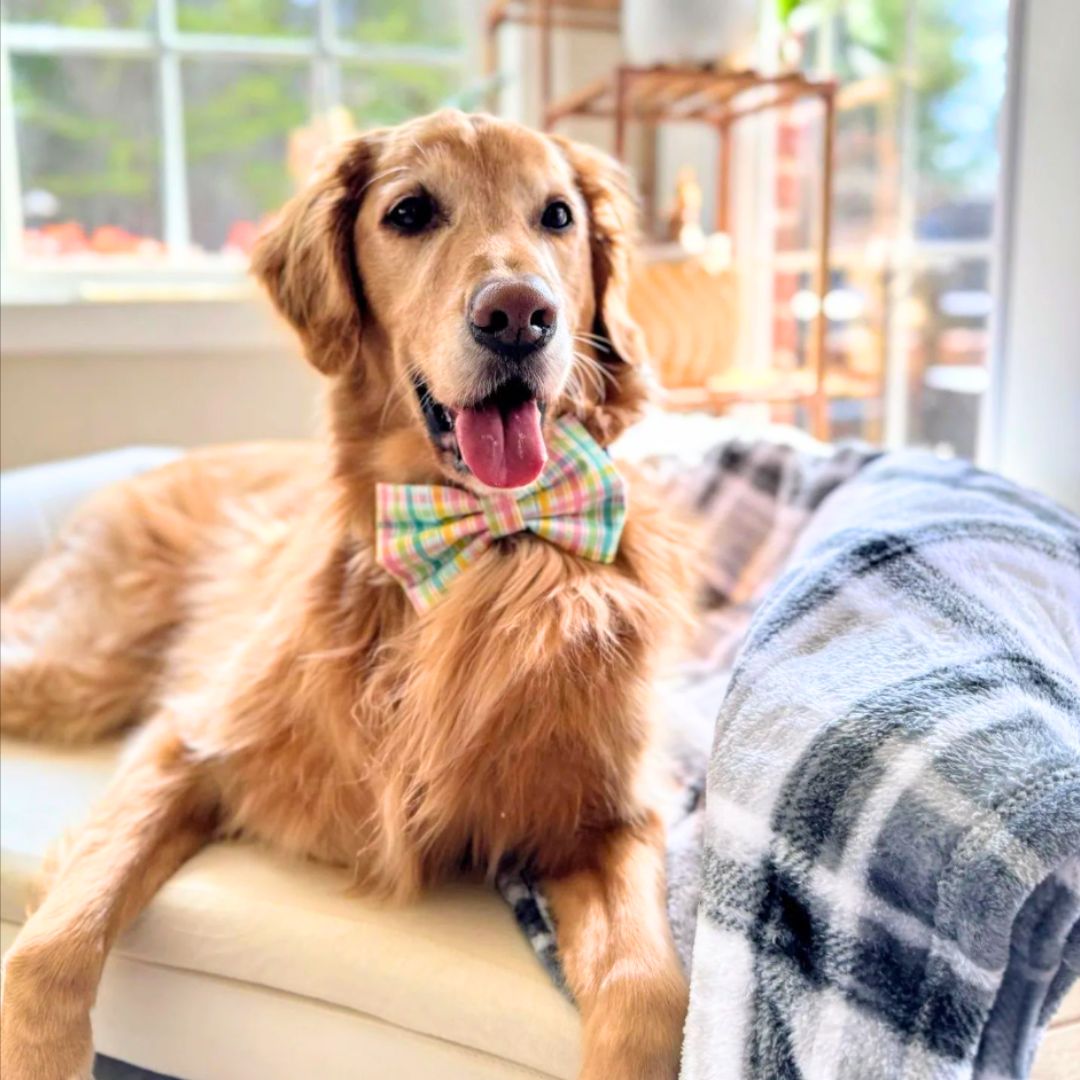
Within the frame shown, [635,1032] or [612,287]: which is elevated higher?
[612,287]

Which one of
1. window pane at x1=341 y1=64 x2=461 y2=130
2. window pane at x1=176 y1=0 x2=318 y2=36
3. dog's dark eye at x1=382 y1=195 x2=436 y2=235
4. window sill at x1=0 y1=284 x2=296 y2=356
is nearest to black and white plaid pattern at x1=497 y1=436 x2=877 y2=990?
dog's dark eye at x1=382 y1=195 x2=436 y2=235

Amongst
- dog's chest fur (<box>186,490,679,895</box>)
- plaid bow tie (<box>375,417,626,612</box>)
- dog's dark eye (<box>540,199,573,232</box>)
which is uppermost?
dog's dark eye (<box>540,199,573,232</box>)

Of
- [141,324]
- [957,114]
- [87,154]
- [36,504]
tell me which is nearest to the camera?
[36,504]

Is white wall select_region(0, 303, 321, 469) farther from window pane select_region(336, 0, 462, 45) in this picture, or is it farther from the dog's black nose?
the dog's black nose

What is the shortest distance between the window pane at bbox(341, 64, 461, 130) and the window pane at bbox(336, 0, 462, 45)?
7 cm

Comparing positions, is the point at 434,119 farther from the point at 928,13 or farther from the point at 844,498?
the point at 928,13

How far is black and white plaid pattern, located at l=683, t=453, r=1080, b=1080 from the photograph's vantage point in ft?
2.45

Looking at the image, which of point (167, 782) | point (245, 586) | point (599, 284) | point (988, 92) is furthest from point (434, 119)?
point (988, 92)

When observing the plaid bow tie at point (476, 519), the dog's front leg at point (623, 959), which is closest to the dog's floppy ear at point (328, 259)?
the plaid bow tie at point (476, 519)

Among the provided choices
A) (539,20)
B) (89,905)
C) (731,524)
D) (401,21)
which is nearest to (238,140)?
(401,21)

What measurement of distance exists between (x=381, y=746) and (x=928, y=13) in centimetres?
219

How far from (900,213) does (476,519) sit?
187cm

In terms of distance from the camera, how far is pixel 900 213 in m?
2.63

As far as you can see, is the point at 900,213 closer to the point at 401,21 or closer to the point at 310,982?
the point at 401,21
